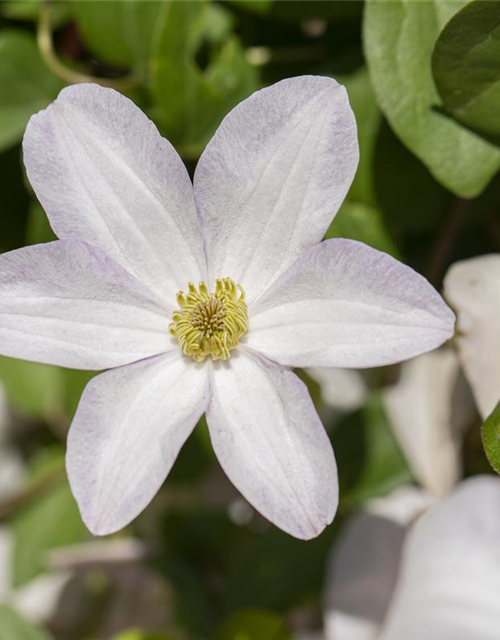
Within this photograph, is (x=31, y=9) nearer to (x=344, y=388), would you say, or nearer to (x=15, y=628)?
(x=344, y=388)

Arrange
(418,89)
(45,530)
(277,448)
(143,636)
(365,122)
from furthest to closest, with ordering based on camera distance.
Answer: (45,530)
(143,636)
(365,122)
(418,89)
(277,448)

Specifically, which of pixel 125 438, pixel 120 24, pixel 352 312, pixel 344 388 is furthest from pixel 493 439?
pixel 120 24

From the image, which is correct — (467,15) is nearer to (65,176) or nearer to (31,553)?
(65,176)

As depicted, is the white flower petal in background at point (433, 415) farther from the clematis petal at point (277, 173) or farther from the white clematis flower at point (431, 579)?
the clematis petal at point (277, 173)

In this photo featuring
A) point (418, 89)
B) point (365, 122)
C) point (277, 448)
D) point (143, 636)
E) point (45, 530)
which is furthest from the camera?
point (45, 530)

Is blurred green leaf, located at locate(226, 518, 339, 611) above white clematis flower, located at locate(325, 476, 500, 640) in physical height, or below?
below

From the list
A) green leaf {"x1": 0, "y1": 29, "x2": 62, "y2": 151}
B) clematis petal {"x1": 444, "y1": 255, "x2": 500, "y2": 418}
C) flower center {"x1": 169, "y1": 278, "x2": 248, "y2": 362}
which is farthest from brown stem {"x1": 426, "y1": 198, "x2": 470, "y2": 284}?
green leaf {"x1": 0, "y1": 29, "x2": 62, "y2": 151}

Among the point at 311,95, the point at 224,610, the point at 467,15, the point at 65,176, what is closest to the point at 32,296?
the point at 65,176

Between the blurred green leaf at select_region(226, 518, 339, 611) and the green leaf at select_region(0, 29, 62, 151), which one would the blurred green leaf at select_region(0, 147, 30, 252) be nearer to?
the green leaf at select_region(0, 29, 62, 151)
